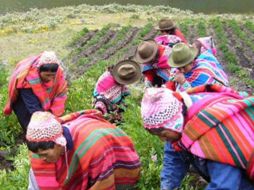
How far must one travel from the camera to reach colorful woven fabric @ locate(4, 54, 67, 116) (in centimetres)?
483

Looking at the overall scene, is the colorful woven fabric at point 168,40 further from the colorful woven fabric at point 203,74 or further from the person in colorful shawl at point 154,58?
the colorful woven fabric at point 203,74

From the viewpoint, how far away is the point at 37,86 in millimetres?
4867

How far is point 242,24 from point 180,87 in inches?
533

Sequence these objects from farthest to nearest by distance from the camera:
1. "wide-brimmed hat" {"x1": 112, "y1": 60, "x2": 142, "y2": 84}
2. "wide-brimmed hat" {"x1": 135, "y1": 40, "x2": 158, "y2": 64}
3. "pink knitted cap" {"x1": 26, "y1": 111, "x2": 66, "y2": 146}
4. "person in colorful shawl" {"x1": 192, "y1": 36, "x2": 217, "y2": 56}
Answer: "wide-brimmed hat" {"x1": 112, "y1": 60, "x2": 142, "y2": 84} < "wide-brimmed hat" {"x1": 135, "y1": 40, "x2": 158, "y2": 64} < "person in colorful shawl" {"x1": 192, "y1": 36, "x2": 217, "y2": 56} < "pink knitted cap" {"x1": 26, "y1": 111, "x2": 66, "y2": 146}

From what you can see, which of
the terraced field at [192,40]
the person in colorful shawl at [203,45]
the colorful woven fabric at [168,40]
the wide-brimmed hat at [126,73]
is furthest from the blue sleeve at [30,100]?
the terraced field at [192,40]

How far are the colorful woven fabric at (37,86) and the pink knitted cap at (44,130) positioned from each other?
1.85m

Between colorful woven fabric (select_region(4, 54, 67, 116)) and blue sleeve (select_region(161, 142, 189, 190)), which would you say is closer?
blue sleeve (select_region(161, 142, 189, 190))

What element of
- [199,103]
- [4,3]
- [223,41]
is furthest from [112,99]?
[4,3]

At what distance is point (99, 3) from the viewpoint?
1132 inches

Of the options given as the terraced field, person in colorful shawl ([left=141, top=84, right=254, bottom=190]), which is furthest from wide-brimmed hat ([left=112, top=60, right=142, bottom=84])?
the terraced field

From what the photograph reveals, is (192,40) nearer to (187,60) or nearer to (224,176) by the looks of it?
(187,60)

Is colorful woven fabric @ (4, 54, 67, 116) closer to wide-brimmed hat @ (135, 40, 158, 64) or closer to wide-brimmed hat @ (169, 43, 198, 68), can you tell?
wide-brimmed hat @ (135, 40, 158, 64)

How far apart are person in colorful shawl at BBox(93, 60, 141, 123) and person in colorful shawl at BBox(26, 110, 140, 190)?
5.70ft

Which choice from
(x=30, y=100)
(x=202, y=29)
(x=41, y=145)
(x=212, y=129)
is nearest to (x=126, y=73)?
(x=30, y=100)
